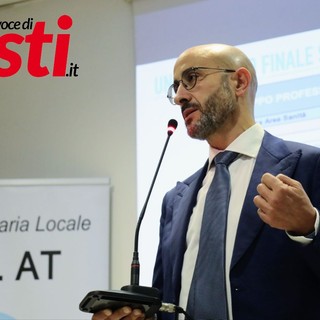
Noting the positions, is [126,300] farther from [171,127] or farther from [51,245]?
[51,245]

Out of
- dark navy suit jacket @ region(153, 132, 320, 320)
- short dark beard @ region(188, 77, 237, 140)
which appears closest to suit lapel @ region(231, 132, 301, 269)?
dark navy suit jacket @ region(153, 132, 320, 320)

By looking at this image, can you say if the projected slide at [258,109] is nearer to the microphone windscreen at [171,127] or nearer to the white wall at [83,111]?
the white wall at [83,111]

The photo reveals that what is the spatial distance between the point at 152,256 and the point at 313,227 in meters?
1.62

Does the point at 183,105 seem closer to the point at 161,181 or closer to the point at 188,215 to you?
the point at 188,215

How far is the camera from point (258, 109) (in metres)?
2.70

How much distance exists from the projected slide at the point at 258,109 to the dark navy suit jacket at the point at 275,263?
1.04 m

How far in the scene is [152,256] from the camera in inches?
112

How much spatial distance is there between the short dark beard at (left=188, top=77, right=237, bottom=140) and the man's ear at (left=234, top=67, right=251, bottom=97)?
0.21 ft

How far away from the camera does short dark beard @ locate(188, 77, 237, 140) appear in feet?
5.87

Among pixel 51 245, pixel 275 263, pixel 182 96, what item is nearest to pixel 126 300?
pixel 275 263

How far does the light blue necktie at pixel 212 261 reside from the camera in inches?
56.0

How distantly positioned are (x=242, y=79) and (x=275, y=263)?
664mm

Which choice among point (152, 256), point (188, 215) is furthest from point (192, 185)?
point (152, 256)

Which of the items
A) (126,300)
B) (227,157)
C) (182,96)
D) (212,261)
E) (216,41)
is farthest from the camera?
(216,41)
